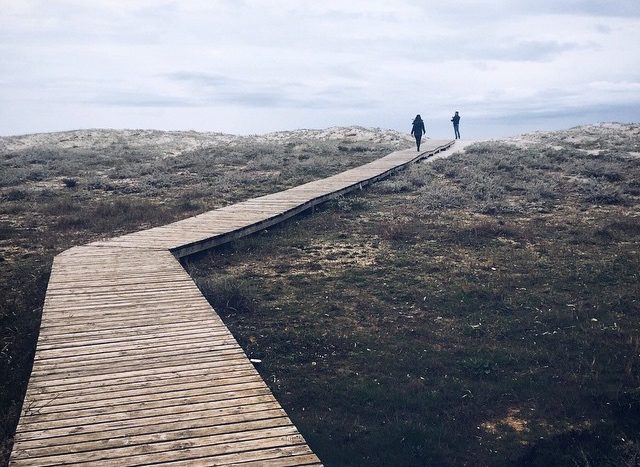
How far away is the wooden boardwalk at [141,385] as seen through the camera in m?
4.77

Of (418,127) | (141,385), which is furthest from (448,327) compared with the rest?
(418,127)

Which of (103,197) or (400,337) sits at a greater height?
(103,197)

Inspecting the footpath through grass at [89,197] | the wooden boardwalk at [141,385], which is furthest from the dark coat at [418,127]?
the wooden boardwalk at [141,385]

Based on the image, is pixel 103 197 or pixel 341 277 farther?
pixel 103 197

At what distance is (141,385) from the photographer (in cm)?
596

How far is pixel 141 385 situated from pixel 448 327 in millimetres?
5815

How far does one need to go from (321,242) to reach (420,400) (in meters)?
7.97

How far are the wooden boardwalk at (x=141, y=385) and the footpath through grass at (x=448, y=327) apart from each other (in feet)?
4.64

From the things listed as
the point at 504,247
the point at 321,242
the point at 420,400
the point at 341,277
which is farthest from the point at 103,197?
the point at 420,400

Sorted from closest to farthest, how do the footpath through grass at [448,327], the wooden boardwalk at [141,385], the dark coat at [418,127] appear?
the wooden boardwalk at [141,385] → the footpath through grass at [448,327] → the dark coat at [418,127]

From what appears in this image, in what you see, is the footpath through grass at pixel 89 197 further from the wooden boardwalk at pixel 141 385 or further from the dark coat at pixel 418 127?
the dark coat at pixel 418 127

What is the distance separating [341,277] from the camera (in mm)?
12156

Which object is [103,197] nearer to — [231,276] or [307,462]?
[231,276]

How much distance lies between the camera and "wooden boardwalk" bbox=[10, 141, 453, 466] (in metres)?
4.77
